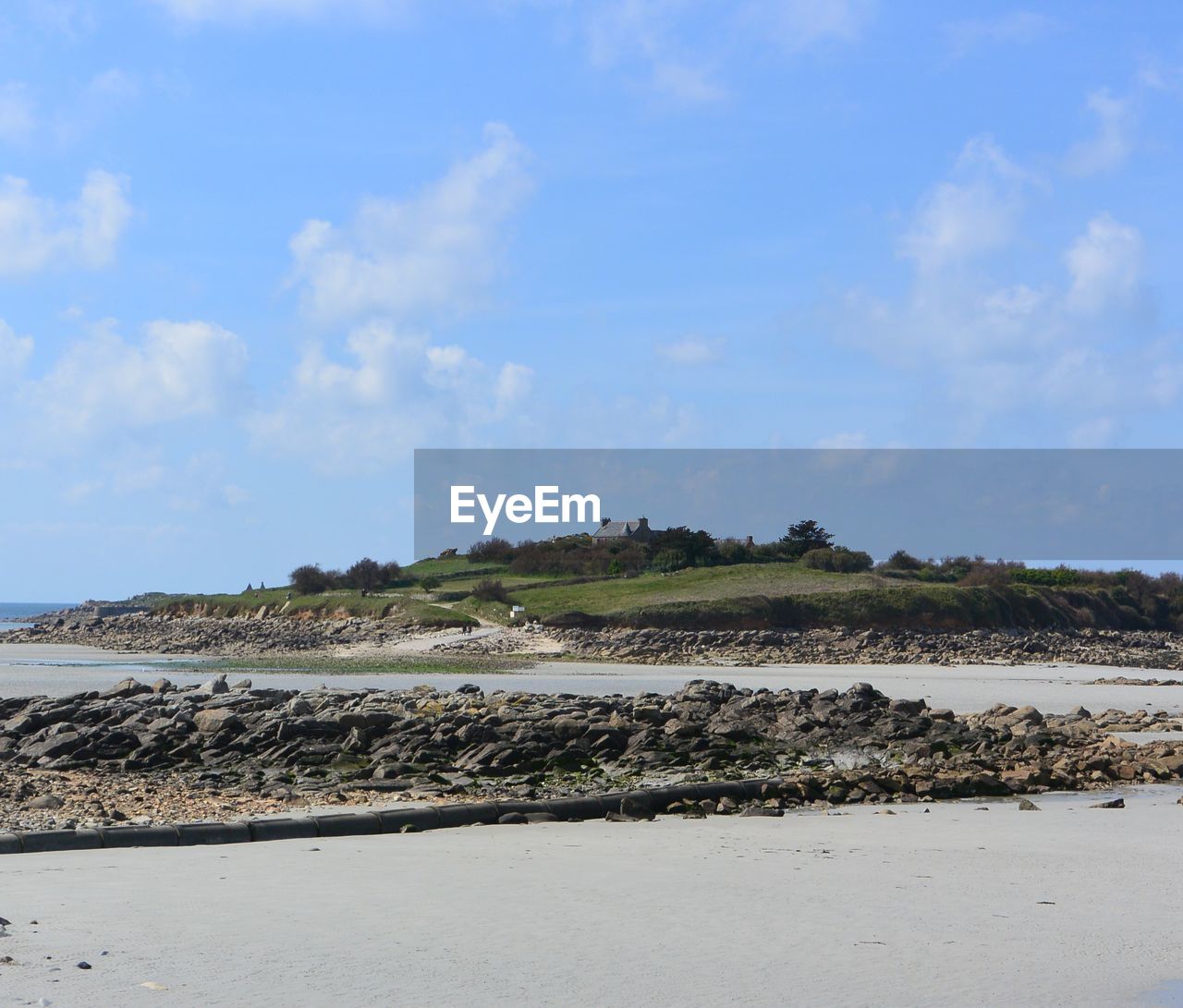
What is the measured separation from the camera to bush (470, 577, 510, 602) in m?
58.4

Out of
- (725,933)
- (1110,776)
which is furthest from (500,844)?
(1110,776)

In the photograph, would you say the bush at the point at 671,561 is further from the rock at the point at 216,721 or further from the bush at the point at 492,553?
the rock at the point at 216,721

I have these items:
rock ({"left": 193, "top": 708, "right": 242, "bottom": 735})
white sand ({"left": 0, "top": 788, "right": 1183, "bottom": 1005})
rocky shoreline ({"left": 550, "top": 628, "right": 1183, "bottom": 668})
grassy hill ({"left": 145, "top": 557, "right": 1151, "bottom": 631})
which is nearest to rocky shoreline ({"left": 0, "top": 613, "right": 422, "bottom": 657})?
→ grassy hill ({"left": 145, "top": 557, "right": 1151, "bottom": 631})

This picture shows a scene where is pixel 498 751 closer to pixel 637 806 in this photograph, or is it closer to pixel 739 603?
pixel 637 806

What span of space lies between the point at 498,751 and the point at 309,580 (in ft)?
197

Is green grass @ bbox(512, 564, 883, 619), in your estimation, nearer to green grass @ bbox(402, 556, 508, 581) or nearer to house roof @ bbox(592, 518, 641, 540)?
green grass @ bbox(402, 556, 508, 581)

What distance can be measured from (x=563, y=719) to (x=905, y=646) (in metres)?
32.7

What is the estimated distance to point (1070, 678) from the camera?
3584 centimetres

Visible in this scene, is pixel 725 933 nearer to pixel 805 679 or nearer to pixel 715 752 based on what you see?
pixel 715 752

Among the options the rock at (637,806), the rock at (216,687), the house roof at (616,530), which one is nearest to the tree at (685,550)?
the house roof at (616,530)

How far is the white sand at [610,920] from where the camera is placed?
5609mm

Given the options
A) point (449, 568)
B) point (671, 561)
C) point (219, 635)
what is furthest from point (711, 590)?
point (449, 568)

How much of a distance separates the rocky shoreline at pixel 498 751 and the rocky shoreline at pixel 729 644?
22.4m

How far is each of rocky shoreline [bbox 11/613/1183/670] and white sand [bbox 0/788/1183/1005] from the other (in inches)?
1241
